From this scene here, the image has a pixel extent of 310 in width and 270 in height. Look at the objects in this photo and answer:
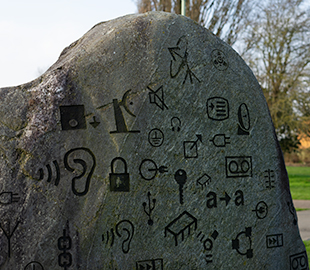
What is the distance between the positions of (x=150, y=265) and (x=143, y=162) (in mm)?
699

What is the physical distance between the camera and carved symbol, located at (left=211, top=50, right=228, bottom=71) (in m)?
2.85

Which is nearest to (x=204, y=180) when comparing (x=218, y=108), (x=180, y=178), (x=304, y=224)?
(x=180, y=178)

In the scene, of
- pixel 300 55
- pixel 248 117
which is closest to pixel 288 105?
pixel 300 55

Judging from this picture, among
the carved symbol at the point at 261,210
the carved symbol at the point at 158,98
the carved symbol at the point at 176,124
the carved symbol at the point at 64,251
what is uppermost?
the carved symbol at the point at 158,98

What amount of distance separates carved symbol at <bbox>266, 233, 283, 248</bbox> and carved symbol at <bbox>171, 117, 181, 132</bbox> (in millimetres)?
1060

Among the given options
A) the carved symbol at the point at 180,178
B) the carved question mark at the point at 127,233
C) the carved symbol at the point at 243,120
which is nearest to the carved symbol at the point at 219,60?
the carved symbol at the point at 243,120

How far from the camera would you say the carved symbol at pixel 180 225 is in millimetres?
2635

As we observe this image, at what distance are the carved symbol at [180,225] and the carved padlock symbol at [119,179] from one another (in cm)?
40

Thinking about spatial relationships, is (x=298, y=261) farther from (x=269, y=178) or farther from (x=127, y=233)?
(x=127, y=233)

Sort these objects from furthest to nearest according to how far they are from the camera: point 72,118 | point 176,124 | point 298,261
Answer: point 298,261, point 176,124, point 72,118

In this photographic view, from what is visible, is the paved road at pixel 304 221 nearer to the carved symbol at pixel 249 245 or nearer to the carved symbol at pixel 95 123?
the carved symbol at pixel 249 245

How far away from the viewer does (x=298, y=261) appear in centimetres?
291

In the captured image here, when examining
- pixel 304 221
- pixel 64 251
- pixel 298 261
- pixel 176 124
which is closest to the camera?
pixel 64 251

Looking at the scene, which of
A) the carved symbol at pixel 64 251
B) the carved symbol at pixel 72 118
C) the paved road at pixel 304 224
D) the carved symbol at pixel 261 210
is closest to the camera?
the carved symbol at pixel 64 251
